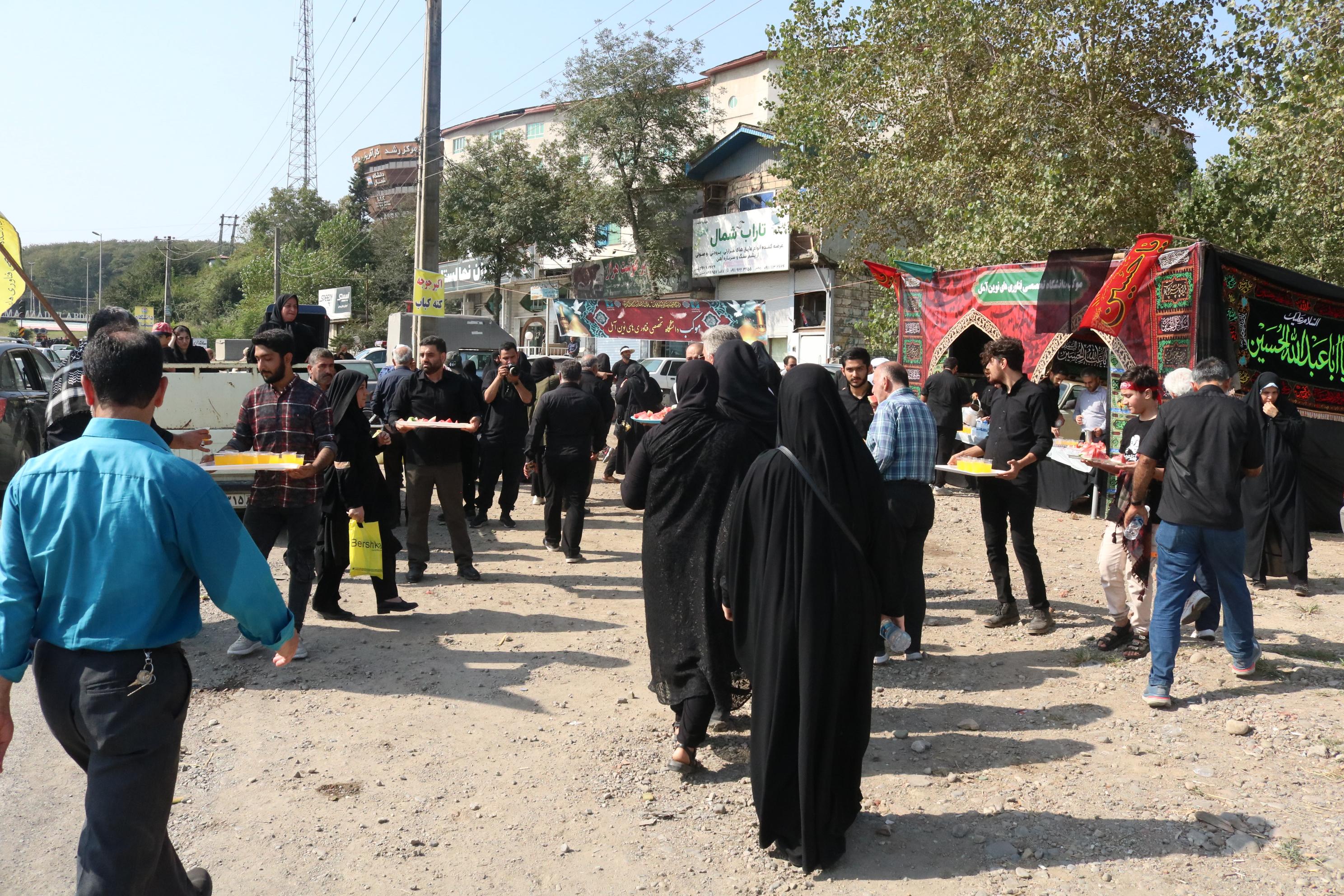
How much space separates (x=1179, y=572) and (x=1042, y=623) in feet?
5.01

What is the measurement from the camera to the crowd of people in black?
2.39m

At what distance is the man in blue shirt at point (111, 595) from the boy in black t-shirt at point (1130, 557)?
516 cm

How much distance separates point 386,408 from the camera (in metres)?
8.40

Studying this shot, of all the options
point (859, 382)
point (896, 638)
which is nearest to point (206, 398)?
point (859, 382)

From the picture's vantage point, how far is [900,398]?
18.9ft

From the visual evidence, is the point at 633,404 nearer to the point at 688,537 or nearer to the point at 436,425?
the point at 436,425

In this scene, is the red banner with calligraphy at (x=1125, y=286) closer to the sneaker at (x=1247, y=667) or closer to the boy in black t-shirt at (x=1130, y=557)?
the boy in black t-shirt at (x=1130, y=557)

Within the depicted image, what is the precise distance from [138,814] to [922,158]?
61.4 ft

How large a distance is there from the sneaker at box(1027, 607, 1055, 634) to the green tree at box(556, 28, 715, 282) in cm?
2843

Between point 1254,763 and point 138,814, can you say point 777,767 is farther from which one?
point 1254,763

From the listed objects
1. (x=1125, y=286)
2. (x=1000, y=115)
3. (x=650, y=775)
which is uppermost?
(x=1000, y=115)

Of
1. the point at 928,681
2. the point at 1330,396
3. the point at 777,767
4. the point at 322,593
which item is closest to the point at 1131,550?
the point at 928,681

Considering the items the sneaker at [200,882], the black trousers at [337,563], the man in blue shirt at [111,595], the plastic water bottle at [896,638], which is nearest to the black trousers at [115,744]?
the man in blue shirt at [111,595]

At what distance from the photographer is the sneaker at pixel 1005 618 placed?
675 centimetres
